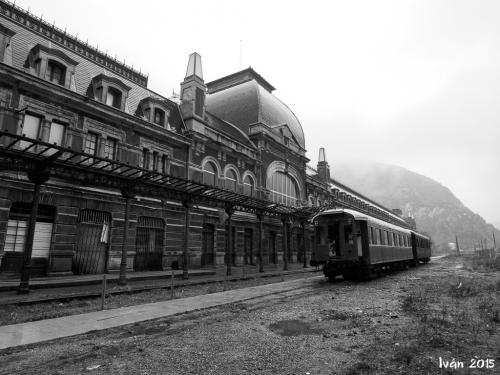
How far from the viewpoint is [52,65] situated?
17.4m

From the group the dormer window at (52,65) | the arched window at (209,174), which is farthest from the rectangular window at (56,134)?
the arched window at (209,174)

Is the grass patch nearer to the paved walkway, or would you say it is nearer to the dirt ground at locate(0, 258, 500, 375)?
the dirt ground at locate(0, 258, 500, 375)

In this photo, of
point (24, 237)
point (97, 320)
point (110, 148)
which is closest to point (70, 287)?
point (24, 237)

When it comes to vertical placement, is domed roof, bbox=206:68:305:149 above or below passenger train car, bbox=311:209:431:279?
above

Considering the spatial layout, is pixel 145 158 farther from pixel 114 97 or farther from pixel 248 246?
pixel 248 246

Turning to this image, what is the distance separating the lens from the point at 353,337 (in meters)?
6.22

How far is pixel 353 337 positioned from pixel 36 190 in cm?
1122

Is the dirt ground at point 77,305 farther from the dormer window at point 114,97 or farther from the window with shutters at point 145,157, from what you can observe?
the dormer window at point 114,97

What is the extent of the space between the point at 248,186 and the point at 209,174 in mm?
5001

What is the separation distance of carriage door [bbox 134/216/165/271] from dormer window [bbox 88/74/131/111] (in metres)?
7.06

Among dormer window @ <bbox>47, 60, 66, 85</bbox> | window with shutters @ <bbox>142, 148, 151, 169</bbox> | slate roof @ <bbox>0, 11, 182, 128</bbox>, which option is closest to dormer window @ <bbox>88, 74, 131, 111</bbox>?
slate roof @ <bbox>0, 11, 182, 128</bbox>

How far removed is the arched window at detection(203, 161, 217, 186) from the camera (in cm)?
2529

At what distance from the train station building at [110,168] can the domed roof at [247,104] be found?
5.47ft

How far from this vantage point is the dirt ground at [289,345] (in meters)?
4.77
